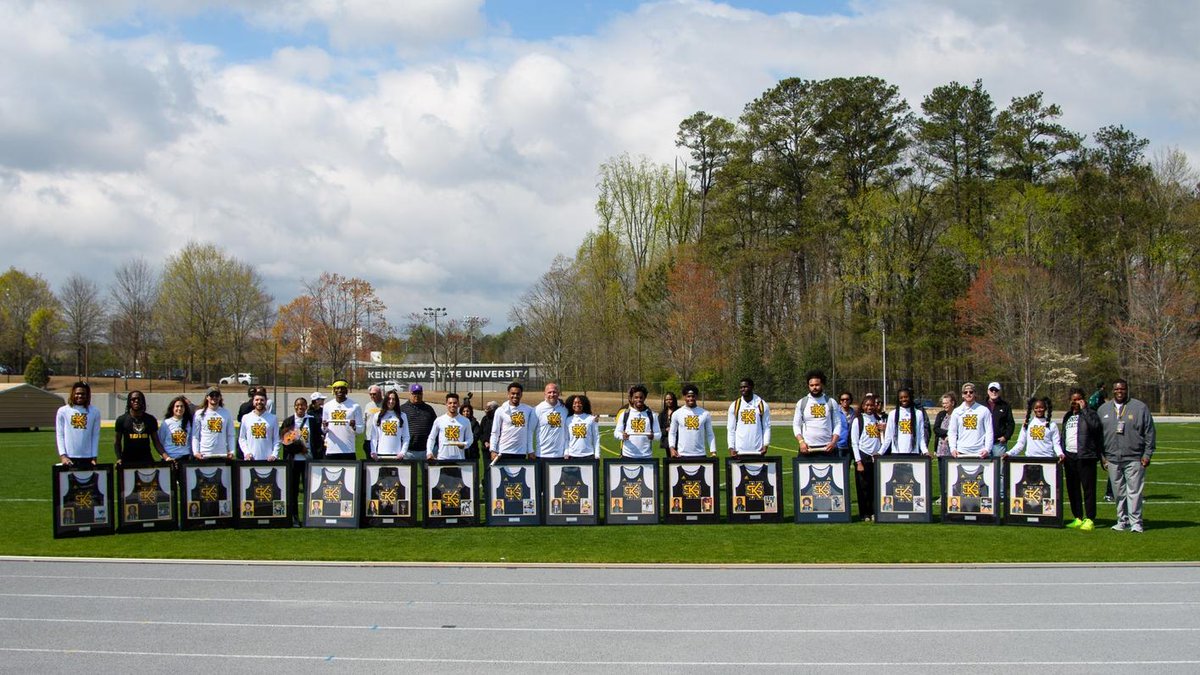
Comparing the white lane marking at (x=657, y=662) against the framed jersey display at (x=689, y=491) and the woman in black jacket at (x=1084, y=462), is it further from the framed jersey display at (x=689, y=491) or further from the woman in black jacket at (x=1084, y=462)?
the woman in black jacket at (x=1084, y=462)

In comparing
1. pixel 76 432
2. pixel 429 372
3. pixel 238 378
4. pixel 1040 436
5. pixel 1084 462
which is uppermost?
pixel 429 372

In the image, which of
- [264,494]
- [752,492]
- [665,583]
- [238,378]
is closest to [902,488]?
[752,492]

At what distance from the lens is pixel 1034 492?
13414mm

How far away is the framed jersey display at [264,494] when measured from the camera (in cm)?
1354

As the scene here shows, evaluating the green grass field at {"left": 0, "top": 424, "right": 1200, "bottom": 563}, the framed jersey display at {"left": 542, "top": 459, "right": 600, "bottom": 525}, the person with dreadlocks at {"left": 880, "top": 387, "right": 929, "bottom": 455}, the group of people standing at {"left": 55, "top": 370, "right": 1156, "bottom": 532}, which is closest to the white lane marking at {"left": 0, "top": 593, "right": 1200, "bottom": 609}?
the green grass field at {"left": 0, "top": 424, "right": 1200, "bottom": 563}

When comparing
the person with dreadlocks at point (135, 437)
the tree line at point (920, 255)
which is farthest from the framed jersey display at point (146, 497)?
the tree line at point (920, 255)

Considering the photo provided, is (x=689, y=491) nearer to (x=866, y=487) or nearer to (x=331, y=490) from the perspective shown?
(x=866, y=487)

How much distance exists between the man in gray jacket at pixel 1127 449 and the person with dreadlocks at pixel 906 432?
2.27m

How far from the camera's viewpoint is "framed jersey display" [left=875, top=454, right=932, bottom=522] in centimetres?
1362

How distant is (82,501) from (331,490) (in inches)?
118

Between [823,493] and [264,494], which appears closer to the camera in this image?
[264,494]

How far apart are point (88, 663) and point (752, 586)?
562cm

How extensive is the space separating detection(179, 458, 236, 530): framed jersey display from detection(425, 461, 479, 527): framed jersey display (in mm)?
2579

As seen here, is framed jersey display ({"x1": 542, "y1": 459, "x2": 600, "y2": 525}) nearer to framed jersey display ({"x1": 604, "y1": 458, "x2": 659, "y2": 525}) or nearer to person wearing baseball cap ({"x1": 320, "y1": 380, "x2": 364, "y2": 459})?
framed jersey display ({"x1": 604, "y1": 458, "x2": 659, "y2": 525})
